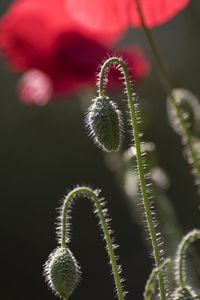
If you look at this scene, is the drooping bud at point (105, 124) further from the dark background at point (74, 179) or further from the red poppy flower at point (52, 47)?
the dark background at point (74, 179)

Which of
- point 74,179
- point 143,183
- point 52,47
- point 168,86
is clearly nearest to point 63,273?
point 143,183

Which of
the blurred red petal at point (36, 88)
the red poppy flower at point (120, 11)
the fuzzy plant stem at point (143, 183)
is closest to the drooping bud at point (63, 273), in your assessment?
the fuzzy plant stem at point (143, 183)

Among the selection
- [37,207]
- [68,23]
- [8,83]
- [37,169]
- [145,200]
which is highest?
[8,83]

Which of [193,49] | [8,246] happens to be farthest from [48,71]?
[193,49]

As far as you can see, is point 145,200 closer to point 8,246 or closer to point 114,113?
point 114,113

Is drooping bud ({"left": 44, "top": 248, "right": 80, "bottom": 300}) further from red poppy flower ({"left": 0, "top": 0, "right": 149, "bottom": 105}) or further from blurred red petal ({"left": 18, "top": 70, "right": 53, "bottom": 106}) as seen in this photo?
blurred red petal ({"left": 18, "top": 70, "right": 53, "bottom": 106})

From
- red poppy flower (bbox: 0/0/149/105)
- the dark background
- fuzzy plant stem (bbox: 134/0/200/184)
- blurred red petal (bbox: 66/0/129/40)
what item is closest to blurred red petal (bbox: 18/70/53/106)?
red poppy flower (bbox: 0/0/149/105)

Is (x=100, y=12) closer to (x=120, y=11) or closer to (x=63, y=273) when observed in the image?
(x=120, y=11)

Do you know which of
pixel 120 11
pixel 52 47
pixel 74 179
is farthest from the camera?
pixel 74 179
